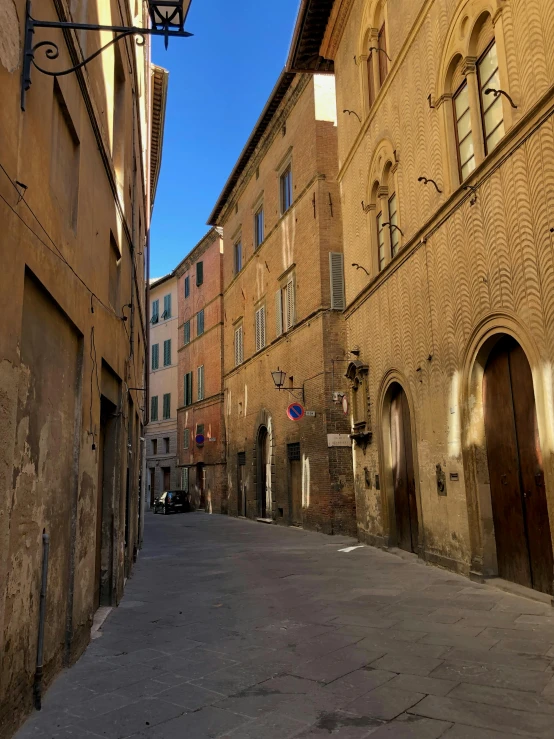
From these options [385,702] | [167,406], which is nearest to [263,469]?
[167,406]

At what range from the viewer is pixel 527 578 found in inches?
304

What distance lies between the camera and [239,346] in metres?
26.5

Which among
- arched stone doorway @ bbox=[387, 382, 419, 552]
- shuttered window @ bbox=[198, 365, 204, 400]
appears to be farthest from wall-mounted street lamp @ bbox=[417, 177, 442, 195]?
shuttered window @ bbox=[198, 365, 204, 400]

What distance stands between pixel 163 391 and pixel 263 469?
17.5 m

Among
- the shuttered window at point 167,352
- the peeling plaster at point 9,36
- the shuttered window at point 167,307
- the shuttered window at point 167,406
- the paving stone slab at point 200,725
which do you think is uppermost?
the shuttered window at point 167,307

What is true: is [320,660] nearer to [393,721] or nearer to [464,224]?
[393,721]

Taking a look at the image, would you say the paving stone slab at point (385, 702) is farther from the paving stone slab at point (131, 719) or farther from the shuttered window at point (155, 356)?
the shuttered window at point (155, 356)

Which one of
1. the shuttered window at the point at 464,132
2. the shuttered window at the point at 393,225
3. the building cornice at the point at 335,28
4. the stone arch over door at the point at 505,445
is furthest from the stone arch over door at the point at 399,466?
the building cornice at the point at 335,28

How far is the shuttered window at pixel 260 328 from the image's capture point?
2305cm

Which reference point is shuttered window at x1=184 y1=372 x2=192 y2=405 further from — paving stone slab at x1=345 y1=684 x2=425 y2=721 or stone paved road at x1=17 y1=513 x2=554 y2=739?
paving stone slab at x1=345 y1=684 x2=425 y2=721

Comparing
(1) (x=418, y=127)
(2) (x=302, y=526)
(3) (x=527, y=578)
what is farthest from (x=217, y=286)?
(3) (x=527, y=578)

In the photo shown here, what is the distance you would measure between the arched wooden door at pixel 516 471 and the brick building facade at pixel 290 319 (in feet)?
27.5

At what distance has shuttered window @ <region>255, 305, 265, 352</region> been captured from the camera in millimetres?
23055

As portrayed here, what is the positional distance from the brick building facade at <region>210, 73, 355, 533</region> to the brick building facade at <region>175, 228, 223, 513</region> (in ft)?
7.23
